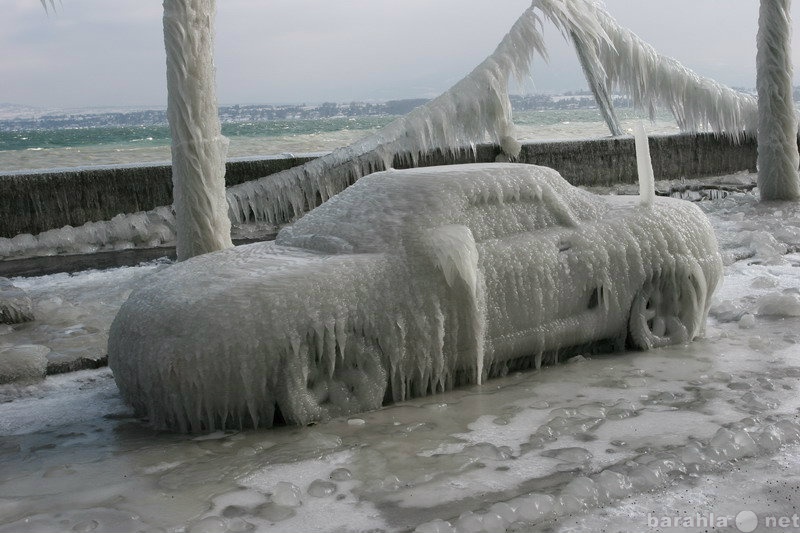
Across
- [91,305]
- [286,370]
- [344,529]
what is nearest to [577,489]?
[344,529]

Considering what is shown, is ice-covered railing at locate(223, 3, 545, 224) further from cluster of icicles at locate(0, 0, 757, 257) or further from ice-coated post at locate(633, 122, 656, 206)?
ice-coated post at locate(633, 122, 656, 206)

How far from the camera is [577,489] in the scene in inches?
124

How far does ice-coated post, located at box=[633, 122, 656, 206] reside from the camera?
198 inches

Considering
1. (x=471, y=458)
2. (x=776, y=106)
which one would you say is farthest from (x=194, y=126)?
(x=776, y=106)

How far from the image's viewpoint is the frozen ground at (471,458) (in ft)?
9.98

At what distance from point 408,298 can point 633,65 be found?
6.49m

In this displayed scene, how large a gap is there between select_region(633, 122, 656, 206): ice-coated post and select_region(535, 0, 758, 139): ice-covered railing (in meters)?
4.30

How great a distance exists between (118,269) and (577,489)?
21.0 feet

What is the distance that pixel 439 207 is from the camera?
4.43 metres

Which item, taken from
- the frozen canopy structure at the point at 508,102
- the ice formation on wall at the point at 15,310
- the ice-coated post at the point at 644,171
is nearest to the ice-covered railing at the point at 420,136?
the frozen canopy structure at the point at 508,102

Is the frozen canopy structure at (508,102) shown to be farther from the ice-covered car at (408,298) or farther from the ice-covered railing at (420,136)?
the ice-covered car at (408,298)

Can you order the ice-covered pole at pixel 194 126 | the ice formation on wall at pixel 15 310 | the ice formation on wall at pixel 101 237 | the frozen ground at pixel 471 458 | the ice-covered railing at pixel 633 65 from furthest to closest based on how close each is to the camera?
the ice formation on wall at pixel 101 237
the ice-covered railing at pixel 633 65
the ice formation on wall at pixel 15 310
the ice-covered pole at pixel 194 126
the frozen ground at pixel 471 458

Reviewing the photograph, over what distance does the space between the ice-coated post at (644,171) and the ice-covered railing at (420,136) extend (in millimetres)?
4493

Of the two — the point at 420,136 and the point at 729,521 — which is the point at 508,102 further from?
the point at 729,521
